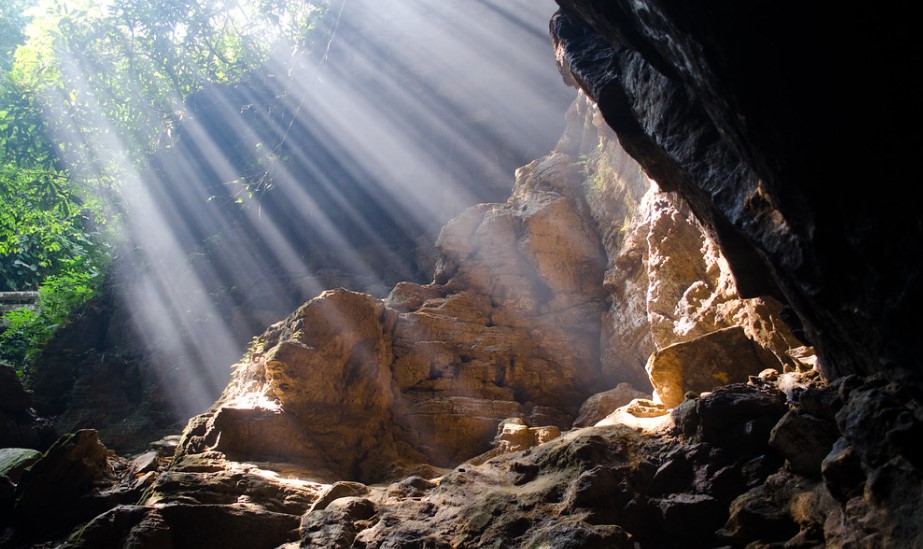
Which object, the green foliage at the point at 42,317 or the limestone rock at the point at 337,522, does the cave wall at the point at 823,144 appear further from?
the green foliage at the point at 42,317

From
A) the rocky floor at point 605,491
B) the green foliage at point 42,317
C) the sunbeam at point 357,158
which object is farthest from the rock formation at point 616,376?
the green foliage at point 42,317

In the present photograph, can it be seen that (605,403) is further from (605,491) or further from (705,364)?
(605,491)

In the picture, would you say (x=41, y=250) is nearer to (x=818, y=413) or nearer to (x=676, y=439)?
(x=676, y=439)

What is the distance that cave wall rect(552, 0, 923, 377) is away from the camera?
3.46 metres

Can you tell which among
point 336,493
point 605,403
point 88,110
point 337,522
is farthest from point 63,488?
point 88,110

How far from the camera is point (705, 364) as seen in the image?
757 cm

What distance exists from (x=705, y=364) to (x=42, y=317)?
20.2 metres

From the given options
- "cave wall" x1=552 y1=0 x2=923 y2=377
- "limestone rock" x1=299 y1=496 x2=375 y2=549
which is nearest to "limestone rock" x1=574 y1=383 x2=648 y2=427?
"limestone rock" x1=299 y1=496 x2=375 y2=549

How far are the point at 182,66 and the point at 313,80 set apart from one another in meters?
7.49

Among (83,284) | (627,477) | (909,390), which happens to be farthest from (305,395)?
(83,284)

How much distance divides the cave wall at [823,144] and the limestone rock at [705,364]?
2.47 m

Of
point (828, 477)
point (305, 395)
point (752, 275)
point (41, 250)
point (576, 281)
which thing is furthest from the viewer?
point (41, 250)

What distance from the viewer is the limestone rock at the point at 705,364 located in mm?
7324

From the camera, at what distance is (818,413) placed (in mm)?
4492
